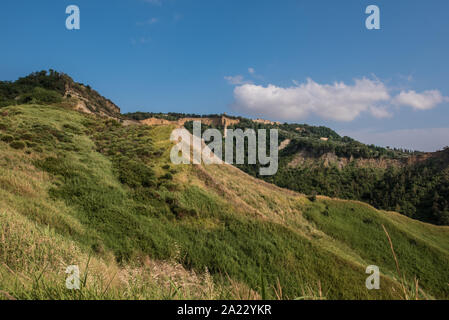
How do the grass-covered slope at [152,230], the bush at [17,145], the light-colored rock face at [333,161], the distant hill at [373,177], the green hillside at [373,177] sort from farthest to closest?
the light-colored rock face at [333,161] < the distant hill at [373,177] < the green hillside at [373,177] < the bush at [17,145] < the grass-covered slope at [152,230]

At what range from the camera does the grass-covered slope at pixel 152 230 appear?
5625 millimetres

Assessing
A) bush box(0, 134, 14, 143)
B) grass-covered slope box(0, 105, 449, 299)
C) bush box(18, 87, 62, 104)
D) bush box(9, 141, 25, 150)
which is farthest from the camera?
bush box(18, 87, 62, 104)

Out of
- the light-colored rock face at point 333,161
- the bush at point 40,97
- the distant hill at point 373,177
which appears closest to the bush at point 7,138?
the bush at point 40,97

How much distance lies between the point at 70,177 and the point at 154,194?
5953mm

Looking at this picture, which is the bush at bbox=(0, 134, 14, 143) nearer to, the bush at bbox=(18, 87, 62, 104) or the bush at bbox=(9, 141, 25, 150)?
the bush at bbox=(9, 141, 25, 150)

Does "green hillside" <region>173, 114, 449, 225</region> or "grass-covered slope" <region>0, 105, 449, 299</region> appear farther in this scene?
"green hillside" <region>173, 114, 449, 225</region>

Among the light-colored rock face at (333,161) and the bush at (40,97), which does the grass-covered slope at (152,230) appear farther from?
the light-colored rock face at (333,161)

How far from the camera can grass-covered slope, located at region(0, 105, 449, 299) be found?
221 inches

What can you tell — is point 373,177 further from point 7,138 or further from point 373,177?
point 7,138

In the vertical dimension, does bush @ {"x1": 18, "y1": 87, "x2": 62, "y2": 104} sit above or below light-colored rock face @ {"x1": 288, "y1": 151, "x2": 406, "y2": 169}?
above

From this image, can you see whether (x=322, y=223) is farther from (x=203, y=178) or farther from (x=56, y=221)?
(x=56, y=221)

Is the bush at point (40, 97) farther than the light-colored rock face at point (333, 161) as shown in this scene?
No

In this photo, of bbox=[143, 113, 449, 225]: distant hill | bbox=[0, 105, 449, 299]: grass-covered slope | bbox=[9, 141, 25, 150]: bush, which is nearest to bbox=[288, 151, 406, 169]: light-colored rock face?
bbox=[143, 113, 449, 225]: distant hill
